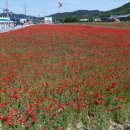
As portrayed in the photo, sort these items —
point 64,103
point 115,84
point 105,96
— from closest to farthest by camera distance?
point 64,103
point 105,96
point 115,84

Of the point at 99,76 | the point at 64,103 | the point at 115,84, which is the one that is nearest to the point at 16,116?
the point at 64,103

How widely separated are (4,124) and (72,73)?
566cm

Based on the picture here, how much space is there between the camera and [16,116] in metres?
6.99

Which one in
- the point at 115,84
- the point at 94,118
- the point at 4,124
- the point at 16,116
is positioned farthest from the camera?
the point at 115,84

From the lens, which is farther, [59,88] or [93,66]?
[93,66]

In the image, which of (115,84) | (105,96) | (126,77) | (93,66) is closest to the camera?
(105,96)

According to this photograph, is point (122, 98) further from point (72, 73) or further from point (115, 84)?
point (72, 73)

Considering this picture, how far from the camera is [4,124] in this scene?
21.4ft

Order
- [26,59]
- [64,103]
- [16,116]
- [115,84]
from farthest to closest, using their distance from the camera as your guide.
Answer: [26,59], [115,84], [64,103], [16,116]

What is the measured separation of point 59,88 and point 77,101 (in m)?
0.86

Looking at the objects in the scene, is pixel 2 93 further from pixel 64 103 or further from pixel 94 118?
pixel 94 118

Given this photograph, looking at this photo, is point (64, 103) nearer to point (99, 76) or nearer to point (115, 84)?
point (115, 84)

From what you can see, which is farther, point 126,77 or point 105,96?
point 126,77

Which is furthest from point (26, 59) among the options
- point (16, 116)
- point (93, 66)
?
point (16, 116)
